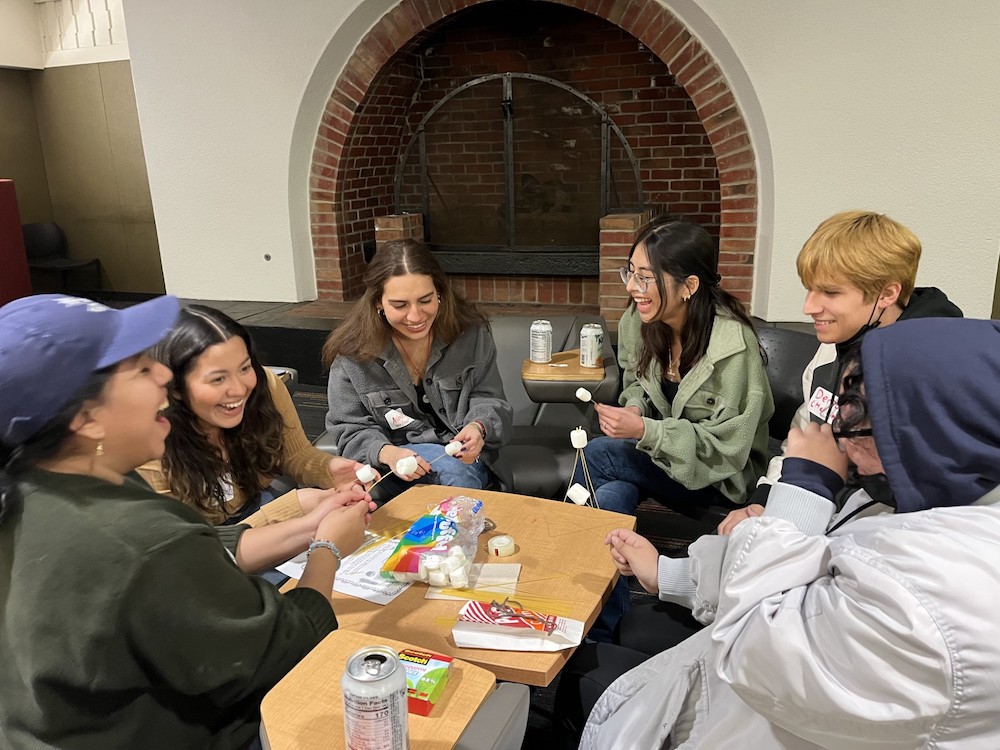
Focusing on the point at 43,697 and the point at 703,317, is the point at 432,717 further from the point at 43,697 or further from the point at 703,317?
the point at 703,317

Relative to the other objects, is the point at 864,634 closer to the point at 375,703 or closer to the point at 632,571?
the point at 375,703

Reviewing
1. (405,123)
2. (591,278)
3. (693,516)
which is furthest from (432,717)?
(405,123)

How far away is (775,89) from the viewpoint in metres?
3.65

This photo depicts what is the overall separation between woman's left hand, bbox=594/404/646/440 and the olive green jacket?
3cm

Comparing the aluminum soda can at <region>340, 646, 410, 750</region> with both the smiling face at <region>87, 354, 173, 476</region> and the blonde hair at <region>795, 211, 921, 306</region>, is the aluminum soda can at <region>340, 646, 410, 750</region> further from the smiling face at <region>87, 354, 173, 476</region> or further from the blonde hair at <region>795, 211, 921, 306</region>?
the blonde hair at <region>795, 211, 921, 306</region>

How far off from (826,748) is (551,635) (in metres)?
0.59

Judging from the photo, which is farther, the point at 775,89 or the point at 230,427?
the point at 775,89

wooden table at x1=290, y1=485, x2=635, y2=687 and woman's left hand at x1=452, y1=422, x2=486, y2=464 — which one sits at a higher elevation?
woman's left hand at x1=452, y1=422, x2=486, y2=464

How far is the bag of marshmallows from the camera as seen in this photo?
1.65 metres

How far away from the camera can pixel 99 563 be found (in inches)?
35.2

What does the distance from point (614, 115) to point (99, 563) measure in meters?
4.57

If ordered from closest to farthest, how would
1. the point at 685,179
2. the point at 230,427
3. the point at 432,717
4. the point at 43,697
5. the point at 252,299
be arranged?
the point at 43,697 < the point at 432,717 < the point at 230,427 < the point at 685,179 < the point at 252,299

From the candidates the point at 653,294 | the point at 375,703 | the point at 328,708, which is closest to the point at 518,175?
the point at 653,294

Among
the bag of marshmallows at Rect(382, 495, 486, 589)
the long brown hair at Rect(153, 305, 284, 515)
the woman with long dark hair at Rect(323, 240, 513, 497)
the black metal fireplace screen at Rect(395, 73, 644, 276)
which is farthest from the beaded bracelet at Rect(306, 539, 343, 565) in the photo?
the black metal fireplace screen at Rect(395, 73, 644, 276)
